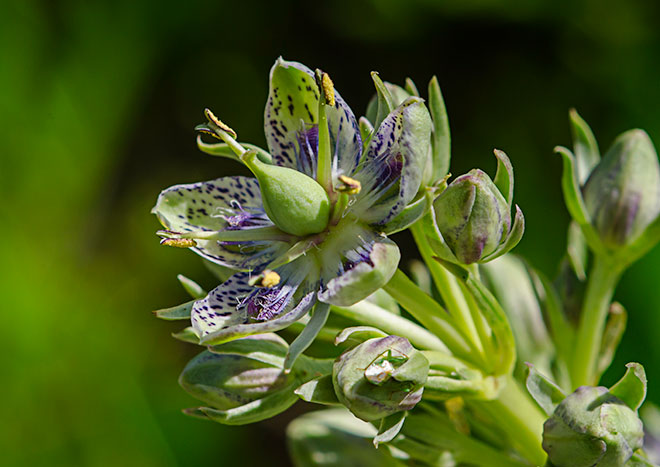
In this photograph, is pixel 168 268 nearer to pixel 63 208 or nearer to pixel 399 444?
pixel 63 208

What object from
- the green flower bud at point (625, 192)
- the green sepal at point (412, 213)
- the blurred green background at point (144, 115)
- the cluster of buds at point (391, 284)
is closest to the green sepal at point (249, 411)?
the cluster of buds at point (391, 284)

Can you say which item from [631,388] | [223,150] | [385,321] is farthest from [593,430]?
[223,150]

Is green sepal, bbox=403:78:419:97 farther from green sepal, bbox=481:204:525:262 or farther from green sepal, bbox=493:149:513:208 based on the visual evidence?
green sepal, bbox=481:204:525:262

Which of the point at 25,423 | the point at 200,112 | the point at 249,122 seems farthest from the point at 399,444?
the point at 200,112

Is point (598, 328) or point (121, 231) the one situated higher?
point (598, 328)

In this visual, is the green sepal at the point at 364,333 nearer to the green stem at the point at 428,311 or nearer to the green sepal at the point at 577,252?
the green stem at the point at 428,311
